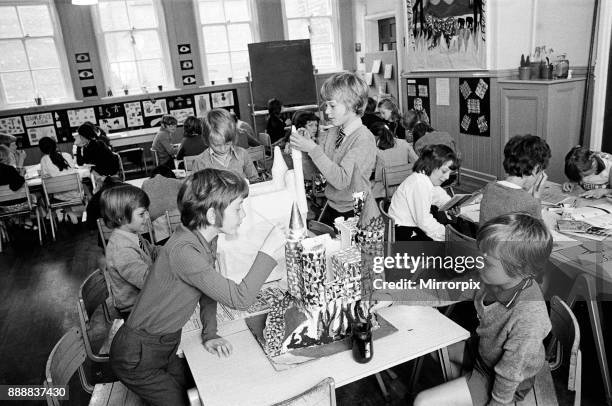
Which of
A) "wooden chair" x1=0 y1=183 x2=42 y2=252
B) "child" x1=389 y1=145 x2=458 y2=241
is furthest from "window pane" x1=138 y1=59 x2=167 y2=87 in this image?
"child" x1=389 y1=145 x2=458 y2=241

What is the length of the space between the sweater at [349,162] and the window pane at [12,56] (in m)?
7.31

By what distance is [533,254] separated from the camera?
1543 millimetres

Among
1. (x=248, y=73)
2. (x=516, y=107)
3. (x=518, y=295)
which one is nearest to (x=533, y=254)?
(x=518, y=295)

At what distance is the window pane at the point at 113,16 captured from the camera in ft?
25.4

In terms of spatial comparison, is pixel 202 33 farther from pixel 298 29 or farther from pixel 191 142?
pixel 191 142

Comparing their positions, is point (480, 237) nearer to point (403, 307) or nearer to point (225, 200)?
point (403, 307)

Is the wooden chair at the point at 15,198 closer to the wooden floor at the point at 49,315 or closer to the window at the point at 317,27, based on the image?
the wooden floor at the point at 49,315

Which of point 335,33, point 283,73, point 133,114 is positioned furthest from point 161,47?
point 335,33

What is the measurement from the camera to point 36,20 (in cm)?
752

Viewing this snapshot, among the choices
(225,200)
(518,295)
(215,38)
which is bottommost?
(518,295)

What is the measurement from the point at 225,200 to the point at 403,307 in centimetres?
78

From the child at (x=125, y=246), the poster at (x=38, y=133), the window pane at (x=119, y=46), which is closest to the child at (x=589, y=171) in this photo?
the child at (x=125, y=246)

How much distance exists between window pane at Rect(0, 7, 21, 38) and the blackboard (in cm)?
373

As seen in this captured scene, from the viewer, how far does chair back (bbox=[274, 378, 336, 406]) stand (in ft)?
3.95
